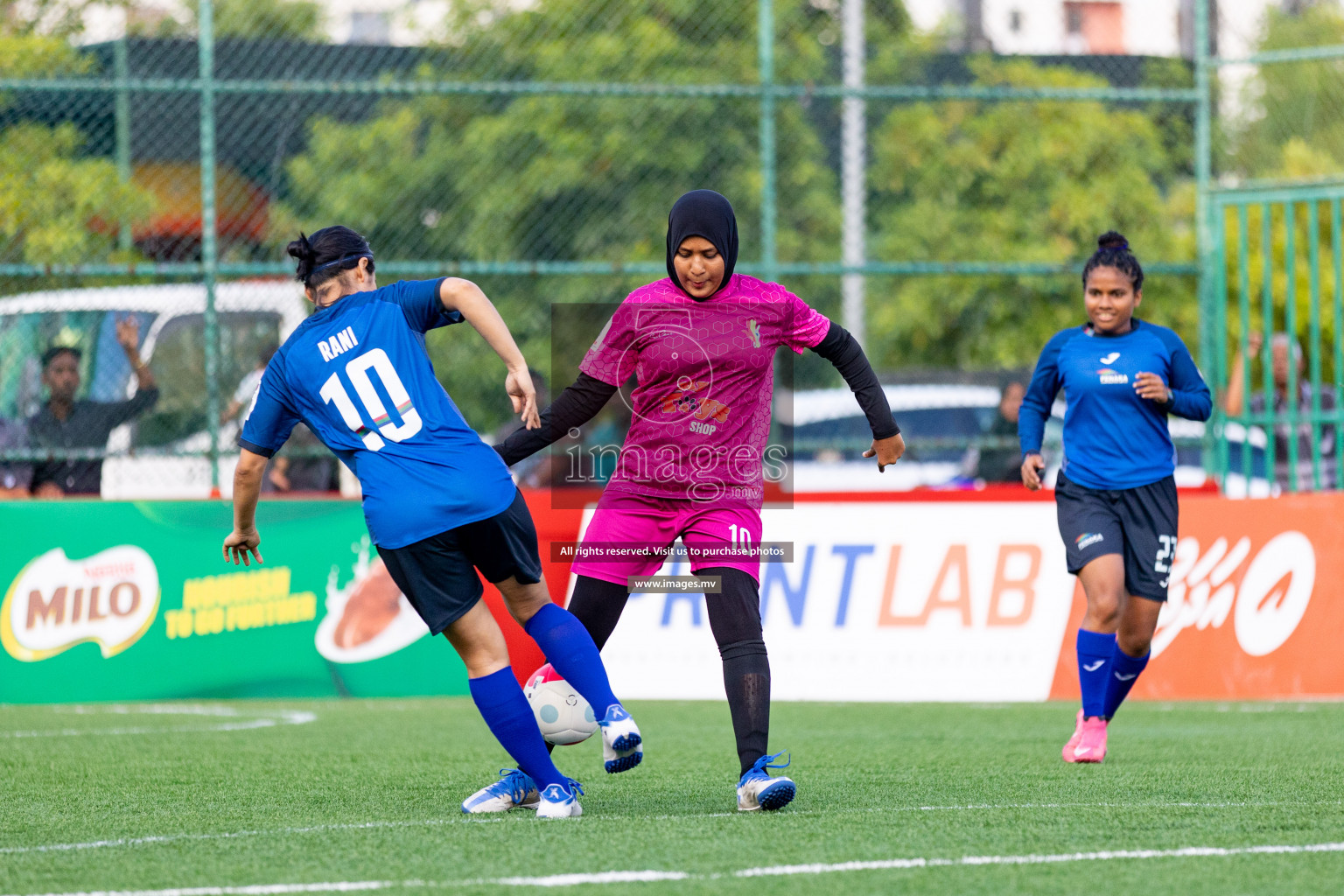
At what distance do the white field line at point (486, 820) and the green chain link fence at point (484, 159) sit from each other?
5384 mm

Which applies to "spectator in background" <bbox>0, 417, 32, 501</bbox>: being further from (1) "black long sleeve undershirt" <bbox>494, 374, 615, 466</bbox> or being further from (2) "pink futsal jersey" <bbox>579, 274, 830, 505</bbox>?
(2) "pink futsal jersey" <bbox>579, 274, 830, 505</bbox>

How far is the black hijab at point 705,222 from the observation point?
4930 millimetres

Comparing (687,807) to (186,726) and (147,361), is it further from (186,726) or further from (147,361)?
(147,361)

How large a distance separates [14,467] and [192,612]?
Result: 1374 millimetres

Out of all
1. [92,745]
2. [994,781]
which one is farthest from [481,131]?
[994,781]

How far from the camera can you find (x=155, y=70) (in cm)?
1031

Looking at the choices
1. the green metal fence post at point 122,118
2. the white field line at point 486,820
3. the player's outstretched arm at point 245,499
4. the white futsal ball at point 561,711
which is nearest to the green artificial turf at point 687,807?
the white field line at point 486,820

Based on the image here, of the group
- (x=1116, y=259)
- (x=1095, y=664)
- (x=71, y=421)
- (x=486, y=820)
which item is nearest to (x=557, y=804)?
(x=486, y=820)

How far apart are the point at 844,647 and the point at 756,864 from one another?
553 centimetres

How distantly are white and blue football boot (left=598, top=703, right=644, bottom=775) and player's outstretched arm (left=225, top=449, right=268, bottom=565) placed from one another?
1172mm

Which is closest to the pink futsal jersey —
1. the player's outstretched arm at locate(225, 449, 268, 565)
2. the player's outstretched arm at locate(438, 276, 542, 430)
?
the player's outstretched arm at locate(438, 276, 542, 430)

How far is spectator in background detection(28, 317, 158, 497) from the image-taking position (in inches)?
382

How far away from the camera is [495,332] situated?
15.5 feet

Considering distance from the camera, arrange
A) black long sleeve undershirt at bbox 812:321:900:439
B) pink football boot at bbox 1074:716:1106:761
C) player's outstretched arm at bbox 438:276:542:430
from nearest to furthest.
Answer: player's outstretched arm at bbox 438:276:542:430 < black long sleeve undershirt at bbox 812:321:900:439 < pink football boot at bbox 1074:716:1106:761
